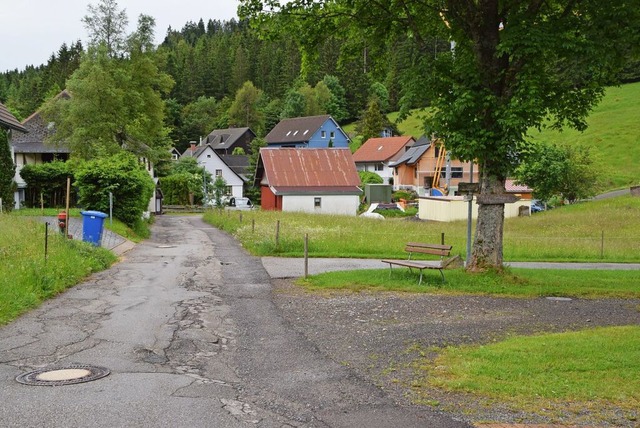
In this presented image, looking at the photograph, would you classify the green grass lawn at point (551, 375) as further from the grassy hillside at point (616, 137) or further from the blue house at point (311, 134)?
the blue house at point (311, 134)

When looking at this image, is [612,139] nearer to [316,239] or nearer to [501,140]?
[316,239]

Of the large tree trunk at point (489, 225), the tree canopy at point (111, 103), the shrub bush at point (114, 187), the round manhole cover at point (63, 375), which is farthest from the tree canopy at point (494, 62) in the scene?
the tree canopy at point (111, 103)

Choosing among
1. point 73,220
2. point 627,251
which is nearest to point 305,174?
point 73,220

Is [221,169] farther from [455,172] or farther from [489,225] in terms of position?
[489,225]

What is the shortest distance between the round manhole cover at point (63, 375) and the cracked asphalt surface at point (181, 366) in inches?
5.8

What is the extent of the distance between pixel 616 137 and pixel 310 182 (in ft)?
126

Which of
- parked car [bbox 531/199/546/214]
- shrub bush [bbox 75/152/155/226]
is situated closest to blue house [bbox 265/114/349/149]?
parked car [bbox 531/199/546/214]

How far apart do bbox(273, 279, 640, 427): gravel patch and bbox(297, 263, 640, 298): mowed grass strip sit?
2.25 ft

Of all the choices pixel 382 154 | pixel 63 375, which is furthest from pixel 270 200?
pixel 63 375

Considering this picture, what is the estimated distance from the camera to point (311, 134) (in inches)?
4158

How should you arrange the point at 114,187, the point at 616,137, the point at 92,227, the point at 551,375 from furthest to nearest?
the point at 616,137, the point at 114,187, the point at 92,227, the point at 551,375

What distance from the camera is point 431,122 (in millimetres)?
15883

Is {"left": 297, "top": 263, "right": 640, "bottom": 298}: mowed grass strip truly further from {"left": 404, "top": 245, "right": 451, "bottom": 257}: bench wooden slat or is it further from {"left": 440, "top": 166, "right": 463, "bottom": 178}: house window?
{"left": 440, "top": 166, "right": 463, "bottom": 178}: house window

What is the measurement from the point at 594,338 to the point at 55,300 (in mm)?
9851
